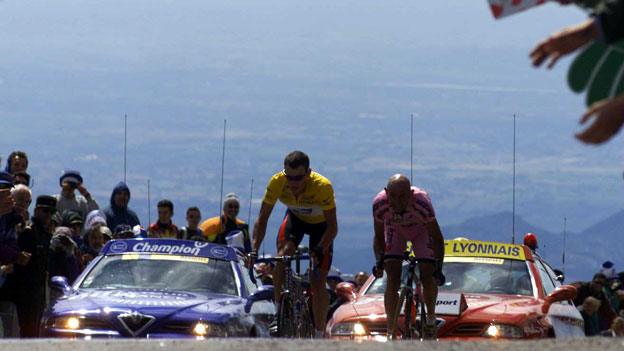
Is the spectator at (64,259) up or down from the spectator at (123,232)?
down

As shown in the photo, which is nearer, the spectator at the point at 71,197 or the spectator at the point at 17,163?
the spectator at the point at 17,163

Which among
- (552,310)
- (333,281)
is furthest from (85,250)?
(333,281)

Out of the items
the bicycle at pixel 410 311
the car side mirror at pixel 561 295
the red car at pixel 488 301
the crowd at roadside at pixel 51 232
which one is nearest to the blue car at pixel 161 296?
the crowd at roadside at pixel 51 232

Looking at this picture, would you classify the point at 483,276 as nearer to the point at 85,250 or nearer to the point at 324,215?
the point at 324,215

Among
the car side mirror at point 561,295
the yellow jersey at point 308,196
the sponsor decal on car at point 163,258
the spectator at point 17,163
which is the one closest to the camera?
the car side mirror at point 561,295

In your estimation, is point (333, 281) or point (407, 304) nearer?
point (407, 304)

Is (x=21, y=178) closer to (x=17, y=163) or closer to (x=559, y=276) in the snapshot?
(x=17, y=163)

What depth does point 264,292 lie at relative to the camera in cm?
1627

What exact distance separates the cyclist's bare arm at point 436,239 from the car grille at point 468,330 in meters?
0.68

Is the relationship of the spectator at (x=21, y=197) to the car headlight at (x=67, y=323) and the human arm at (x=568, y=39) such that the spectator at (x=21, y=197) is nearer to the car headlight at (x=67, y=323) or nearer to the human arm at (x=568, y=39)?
the car headlight at (x=67, y=323)

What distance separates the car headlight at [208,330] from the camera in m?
15.3

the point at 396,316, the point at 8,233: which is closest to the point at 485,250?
the point at 396,316

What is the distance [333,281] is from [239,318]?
1183 centimetres

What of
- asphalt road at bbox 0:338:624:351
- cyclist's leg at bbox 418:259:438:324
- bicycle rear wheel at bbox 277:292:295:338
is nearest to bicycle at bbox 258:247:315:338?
bicycle rear wheel at bbox 277:292:295:338
